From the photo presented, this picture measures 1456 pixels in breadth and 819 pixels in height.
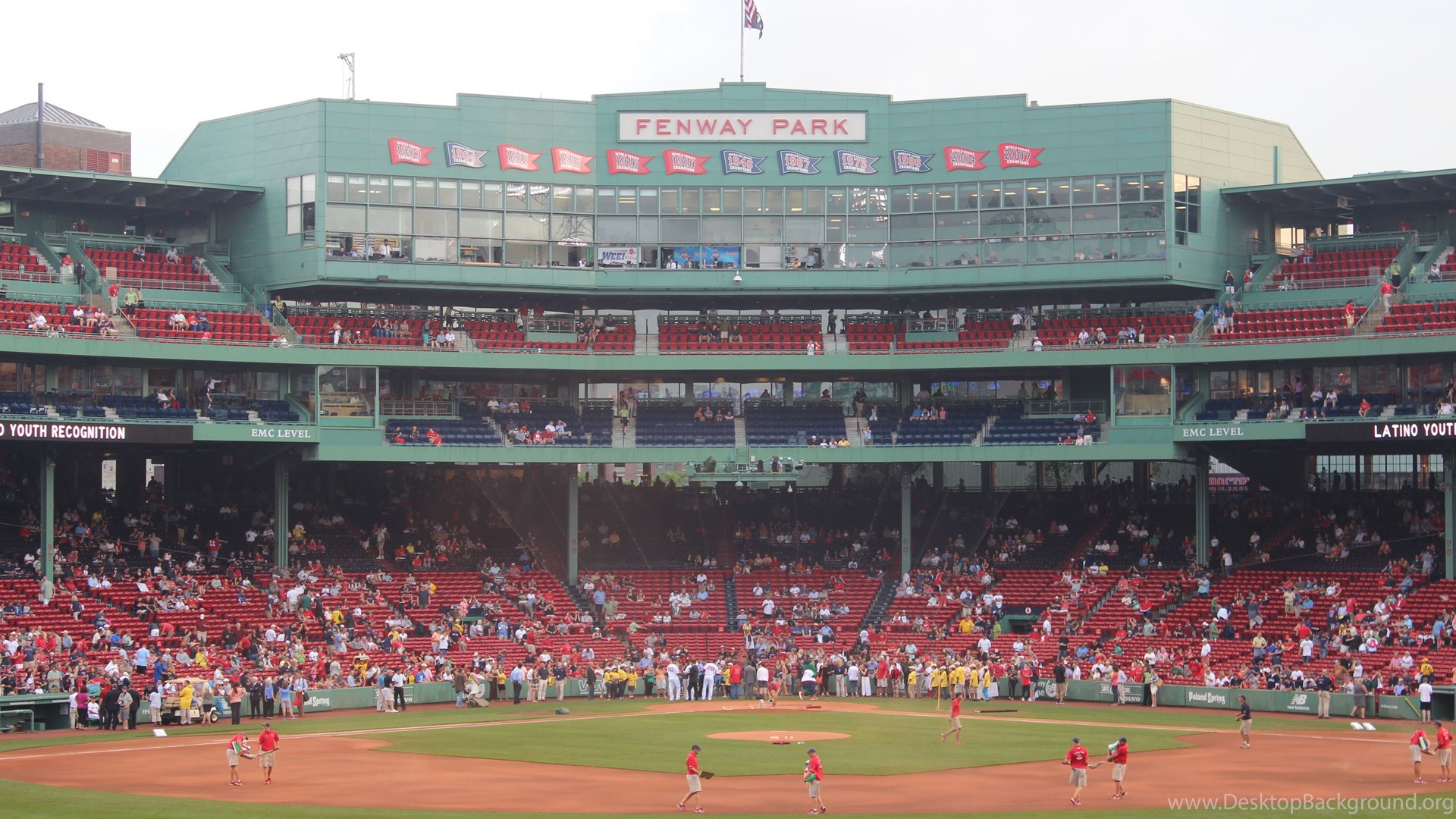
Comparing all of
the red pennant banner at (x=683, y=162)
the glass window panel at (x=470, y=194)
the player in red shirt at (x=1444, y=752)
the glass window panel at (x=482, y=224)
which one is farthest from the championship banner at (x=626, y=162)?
the player in red shirt at (x=1444, y=752)

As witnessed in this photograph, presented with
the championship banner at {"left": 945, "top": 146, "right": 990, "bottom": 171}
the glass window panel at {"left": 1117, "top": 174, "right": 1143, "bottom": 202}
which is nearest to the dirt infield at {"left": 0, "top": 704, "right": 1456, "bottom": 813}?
the glass window panel at {"left": 1117, "top": 174, "right": 1143, "bottom": 202}

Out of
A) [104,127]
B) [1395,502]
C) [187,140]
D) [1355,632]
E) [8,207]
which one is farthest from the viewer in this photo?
[104,127]

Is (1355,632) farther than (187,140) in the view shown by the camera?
No

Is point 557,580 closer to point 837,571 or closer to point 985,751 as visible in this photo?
point 837,571

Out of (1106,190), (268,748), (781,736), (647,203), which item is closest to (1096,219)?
(1106,190)

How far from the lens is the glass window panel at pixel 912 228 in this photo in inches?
2511

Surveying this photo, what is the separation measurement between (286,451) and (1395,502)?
40.0 meters

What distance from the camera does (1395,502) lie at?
57.5 metres

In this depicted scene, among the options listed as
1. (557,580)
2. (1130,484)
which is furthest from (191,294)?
(1130,484)

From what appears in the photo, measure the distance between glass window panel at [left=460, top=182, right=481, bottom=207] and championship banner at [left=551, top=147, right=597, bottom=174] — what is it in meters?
3.14

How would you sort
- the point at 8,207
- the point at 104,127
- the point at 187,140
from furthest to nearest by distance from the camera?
the point at 104,127 < the point at 187,140 < the point at 8,207

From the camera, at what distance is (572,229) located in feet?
209

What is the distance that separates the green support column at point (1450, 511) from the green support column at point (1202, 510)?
8.26m

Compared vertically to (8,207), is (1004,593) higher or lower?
lower
